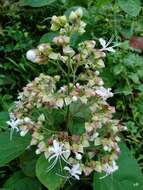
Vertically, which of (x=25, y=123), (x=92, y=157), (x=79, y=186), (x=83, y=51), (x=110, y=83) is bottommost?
(x=79, y=186)

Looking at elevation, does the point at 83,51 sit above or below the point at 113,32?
above

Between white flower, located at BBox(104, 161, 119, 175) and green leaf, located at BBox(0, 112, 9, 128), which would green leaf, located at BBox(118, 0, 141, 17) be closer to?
green leaf, located at BBox(0, 112, 9, 128)

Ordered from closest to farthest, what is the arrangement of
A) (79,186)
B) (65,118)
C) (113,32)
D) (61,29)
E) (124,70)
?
1. (61,29)
2. (65,118)
3. (79,186)
4. (124,70)
5. (113,32)

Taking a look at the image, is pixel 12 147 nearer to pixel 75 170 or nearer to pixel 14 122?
pixel 14 122

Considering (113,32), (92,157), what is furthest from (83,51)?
(113,32)

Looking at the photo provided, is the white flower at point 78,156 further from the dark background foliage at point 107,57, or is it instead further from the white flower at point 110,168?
the dark background foliage at point 107,57

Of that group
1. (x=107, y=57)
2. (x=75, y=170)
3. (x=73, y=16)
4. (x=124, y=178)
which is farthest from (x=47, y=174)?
(x=107, y=57)

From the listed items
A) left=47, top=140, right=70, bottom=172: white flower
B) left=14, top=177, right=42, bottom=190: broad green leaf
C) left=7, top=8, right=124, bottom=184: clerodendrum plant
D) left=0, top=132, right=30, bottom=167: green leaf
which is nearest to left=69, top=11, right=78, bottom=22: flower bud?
left=7, top=8, right=124, bottom=184: clerodendrum plant

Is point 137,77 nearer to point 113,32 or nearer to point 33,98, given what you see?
point 113,32
